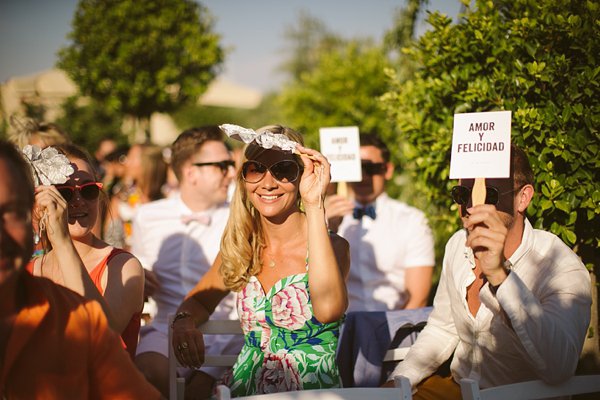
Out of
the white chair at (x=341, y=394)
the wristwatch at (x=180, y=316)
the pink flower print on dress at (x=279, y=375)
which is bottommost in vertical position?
the pink flower print on dress at (x=279, y=375)

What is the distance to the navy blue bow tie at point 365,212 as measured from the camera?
4.68 m

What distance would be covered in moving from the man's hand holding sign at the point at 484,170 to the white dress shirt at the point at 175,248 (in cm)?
238

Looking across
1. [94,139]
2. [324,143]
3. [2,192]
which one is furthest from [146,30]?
[2,192]

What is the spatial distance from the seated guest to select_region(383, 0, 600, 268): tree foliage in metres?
2.44

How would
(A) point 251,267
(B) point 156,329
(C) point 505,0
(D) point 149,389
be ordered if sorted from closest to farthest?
(D) point 149,389 → (A) point 251,267 → (C) point 505,0 → (B) point 156,329

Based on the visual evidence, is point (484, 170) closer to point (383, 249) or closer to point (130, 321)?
point (130, 321)

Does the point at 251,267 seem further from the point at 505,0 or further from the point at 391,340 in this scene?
the point at 505,0

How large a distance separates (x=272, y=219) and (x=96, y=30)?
1341 cm

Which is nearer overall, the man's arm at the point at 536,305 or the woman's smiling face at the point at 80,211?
the man's arm at the point at 536,305

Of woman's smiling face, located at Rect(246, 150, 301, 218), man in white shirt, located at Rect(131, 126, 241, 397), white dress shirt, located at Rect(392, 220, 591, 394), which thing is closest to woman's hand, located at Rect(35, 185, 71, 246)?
woman's smiling face, located at Rect(246, 150, 301, 218)

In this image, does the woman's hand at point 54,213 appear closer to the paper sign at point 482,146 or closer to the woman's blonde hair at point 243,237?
the woman's blonde hair at point 243,237

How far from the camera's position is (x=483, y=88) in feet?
10.7

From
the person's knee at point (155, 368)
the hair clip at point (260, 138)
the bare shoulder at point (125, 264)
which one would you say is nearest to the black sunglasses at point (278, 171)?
the hair clip at point (260, 138)

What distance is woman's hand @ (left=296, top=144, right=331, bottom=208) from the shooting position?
249cm
